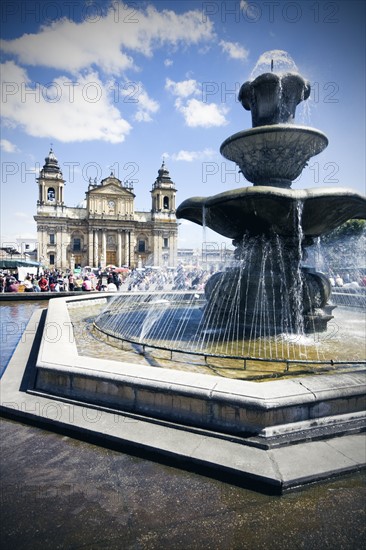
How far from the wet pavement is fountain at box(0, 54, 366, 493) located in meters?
0.17

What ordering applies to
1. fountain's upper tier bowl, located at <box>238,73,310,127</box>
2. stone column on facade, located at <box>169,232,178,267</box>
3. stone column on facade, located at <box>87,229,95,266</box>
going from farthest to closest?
stone column on facade, located at <box>169,232,178,267</box> → stone column on facade, located at <box>87,229,95,266</box> → fountain's upper tier bowl, located at <box>238,73,310,127</box>

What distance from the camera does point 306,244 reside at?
7.30m

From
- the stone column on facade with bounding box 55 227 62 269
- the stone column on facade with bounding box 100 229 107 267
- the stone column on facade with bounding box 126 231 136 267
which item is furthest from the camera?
the stone column on facade with bounding box 126 231 136 267

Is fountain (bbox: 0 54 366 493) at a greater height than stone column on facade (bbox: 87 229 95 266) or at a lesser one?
lesser

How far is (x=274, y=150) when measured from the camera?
7.03m

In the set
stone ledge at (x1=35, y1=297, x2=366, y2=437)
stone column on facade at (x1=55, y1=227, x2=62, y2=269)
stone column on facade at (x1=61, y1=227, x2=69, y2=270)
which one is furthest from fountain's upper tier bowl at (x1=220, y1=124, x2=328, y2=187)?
stone column on facade at (x1=55, y1=227, x2=62, y2=269)

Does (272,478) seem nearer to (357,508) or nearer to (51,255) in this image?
(357,508)

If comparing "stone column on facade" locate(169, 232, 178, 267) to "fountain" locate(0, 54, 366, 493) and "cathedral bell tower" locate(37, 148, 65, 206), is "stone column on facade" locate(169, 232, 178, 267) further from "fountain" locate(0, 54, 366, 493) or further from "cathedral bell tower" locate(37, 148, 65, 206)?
"fountain" locate(0, 54, 366, 493)

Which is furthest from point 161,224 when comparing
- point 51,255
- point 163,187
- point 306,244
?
point 306,244

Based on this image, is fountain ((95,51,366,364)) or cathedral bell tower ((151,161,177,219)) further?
cathedral bell tower ((151,161,177,219))

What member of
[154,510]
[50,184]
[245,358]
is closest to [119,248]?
[50,184]

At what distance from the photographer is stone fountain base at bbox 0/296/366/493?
105 inches

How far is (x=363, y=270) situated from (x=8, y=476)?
87.2 feet

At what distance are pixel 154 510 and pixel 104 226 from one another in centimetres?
6928
